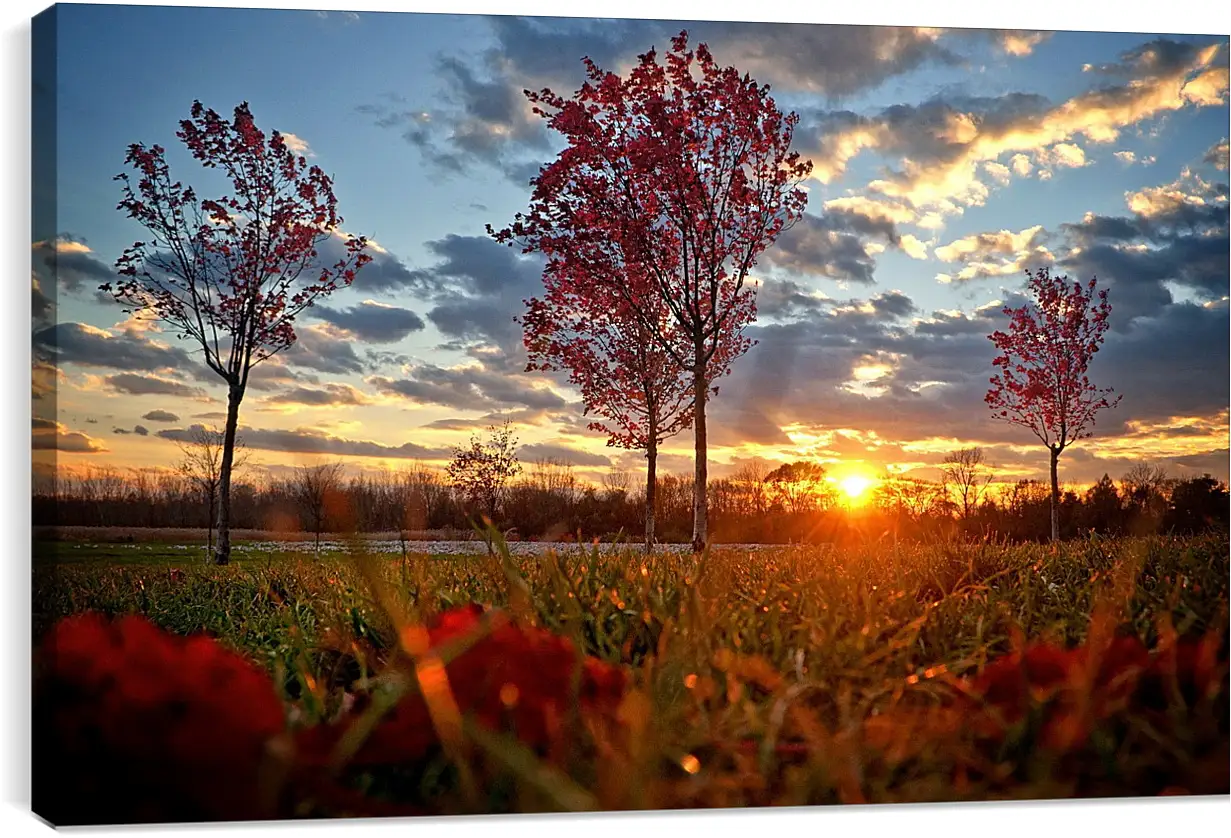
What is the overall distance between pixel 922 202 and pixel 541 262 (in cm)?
147

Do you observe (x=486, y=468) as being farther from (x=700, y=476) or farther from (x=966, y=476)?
(x=966, y=476)

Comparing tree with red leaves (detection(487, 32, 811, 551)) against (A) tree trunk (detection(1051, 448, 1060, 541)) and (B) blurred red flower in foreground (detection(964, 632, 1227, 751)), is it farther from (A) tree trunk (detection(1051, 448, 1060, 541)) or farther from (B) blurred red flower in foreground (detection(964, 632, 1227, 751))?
(B) blurred red flower in foreground (detection(964, 632, 1227, 751))

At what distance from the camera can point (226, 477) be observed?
3641 millimetres

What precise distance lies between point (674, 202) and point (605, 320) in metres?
0.61

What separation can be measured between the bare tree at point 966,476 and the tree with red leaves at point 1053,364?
20cm

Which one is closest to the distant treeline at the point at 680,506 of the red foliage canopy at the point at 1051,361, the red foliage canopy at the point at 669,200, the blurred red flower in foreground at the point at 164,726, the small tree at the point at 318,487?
the small tree at the point at 318,487

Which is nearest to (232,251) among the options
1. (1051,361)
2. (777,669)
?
(777,669)

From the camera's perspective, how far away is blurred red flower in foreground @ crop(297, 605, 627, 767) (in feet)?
4.71

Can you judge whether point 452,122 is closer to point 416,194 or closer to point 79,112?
point 416,194

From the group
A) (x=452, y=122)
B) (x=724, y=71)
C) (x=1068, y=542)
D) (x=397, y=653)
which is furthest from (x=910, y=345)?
(x=397, y=653)

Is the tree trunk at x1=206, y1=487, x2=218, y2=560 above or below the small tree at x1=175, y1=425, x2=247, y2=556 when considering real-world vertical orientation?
below

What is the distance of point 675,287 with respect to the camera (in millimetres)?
4816

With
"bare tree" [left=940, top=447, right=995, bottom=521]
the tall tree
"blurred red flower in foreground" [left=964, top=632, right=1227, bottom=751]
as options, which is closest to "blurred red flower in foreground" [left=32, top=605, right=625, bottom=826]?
"blurred red flower in foreground" [left=964, top=632, right=1227, bottom=751]

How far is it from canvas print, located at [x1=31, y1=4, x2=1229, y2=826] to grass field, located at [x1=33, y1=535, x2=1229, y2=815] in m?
0.03
